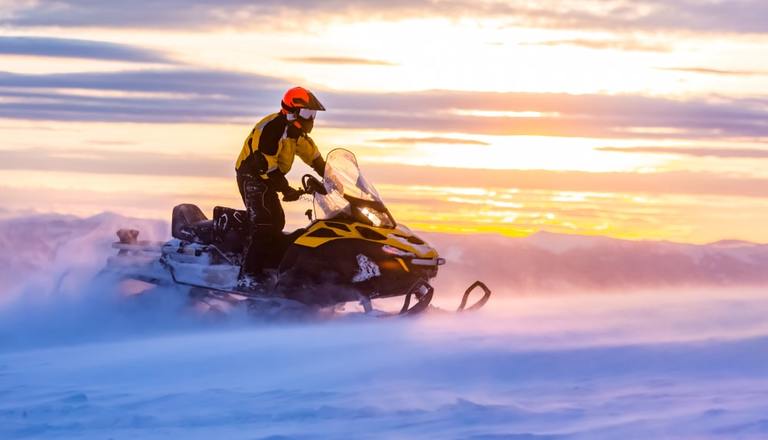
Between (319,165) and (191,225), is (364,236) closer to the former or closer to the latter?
(319,165)

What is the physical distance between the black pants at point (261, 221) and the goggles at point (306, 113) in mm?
848

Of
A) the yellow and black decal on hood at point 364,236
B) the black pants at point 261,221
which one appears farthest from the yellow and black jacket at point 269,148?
the yellow and black decal on hood at point 364,236

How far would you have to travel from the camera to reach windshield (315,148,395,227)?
1906 centimetres

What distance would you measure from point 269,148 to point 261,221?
84cm

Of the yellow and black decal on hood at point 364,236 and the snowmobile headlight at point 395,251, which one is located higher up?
the yellow and black decal on hood at point 364,236

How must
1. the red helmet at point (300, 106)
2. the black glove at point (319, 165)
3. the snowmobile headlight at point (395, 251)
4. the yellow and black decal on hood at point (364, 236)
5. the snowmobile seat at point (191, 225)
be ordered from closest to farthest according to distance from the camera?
the snowmobile headlight at point (395, 251), the yellow and black decal on hood at point (364, 236), the red helmet at point (300, 106), the black glove at point (319, 165), the snowmobile seat at point (191, 225)

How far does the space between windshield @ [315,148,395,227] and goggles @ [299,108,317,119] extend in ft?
2.02

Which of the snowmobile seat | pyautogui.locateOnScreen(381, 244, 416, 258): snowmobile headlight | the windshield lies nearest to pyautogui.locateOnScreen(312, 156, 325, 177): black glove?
the windshield

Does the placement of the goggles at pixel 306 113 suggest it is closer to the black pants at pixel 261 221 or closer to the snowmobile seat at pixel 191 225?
the black pants at pixel 261 221

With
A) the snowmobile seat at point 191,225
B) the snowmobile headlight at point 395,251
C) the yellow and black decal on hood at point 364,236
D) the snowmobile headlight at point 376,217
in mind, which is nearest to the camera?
the snowmobile headlight at point 395,251

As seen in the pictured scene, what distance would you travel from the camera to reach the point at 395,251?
18.7 meters

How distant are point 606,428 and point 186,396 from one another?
410 centimetres

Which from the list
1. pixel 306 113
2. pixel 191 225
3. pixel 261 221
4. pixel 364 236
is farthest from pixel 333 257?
pixel 191 225

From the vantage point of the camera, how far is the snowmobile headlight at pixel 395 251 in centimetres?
1872
